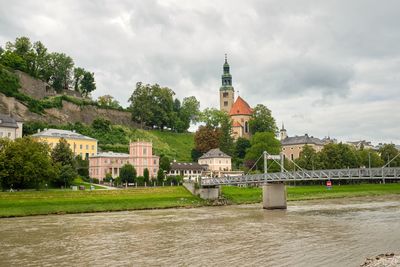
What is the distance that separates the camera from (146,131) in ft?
374

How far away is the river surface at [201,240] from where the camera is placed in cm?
2348

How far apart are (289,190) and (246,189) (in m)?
6.83

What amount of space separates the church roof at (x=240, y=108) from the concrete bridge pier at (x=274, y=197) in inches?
3171

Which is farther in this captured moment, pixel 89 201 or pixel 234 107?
pixel 234 107

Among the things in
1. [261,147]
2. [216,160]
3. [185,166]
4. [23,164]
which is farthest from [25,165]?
[216,160]

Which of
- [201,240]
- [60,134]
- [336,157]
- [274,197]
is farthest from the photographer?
[336,157]

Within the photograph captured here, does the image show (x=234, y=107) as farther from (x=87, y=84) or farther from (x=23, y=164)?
(x=23, y=164)

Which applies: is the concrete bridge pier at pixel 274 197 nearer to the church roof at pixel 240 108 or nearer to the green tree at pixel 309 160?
the green tree at pixel 309 160

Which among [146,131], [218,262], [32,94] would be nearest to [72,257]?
[218,262]

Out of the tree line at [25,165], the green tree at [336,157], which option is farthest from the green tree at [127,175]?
the green tree at [336,157]

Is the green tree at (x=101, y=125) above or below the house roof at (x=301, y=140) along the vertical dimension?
above

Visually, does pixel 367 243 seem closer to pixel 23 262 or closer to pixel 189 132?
pixel 23 262

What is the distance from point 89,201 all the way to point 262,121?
74.1 meters

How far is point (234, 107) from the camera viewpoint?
137000 millimetres
